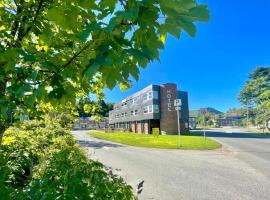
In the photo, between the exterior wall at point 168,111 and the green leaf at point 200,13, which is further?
the exterior wall at point 168,111

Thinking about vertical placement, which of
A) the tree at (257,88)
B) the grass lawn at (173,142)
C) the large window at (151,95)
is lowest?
the grass lawn at (173,142)

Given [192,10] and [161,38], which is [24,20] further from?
[192,10]

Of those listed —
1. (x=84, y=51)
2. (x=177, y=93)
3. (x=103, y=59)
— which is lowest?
(x=103, y=59)

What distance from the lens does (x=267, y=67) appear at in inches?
3319

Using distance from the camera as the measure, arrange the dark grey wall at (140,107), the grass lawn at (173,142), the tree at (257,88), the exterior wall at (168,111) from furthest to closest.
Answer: the tree at (257,88) → the dark grey wall at (140,107) → the exterior wall at (168,111) → the grass lawn at (173,142)

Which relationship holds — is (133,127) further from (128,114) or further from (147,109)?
(147,109)

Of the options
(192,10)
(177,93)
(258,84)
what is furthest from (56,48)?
(258,84)

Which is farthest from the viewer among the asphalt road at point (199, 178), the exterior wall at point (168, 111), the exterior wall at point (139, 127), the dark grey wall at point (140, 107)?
the exterior wall at point (139, 127)

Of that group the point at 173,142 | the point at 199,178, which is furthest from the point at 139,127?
the point at 199,178

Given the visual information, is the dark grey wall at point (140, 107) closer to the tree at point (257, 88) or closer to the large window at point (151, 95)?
the large window at point (151, 95)

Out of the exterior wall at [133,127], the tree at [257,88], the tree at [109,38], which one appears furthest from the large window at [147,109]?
the tree at [109,38]

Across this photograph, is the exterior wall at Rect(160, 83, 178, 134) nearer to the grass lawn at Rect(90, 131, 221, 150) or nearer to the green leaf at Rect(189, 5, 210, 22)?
the grass lawn at Rect(90, 131, 221, 150)

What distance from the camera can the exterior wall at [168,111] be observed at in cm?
5000

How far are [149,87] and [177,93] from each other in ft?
18.3
